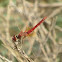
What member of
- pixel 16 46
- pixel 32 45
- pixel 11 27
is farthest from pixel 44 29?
pixel 16 46

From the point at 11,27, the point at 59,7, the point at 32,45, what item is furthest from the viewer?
the point at 59,7

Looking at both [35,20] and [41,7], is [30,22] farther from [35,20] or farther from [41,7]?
[41,7]

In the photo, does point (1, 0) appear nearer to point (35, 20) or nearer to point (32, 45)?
point (35, 20)

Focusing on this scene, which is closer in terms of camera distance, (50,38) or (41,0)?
(50,38)

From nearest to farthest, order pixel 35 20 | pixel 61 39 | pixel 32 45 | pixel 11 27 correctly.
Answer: pixel 32 45 → pixel 35 20 → pixel 61 39 → pixel 11 27

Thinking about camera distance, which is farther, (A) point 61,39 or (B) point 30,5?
(B) point 30,5

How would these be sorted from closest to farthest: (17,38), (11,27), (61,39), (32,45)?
(17,38)
(32,45)
(61,39)
(11,27)

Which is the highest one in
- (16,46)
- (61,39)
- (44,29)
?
(16,46)

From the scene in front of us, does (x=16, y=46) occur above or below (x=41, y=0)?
above

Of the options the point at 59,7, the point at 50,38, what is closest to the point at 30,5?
the point at 59,7
